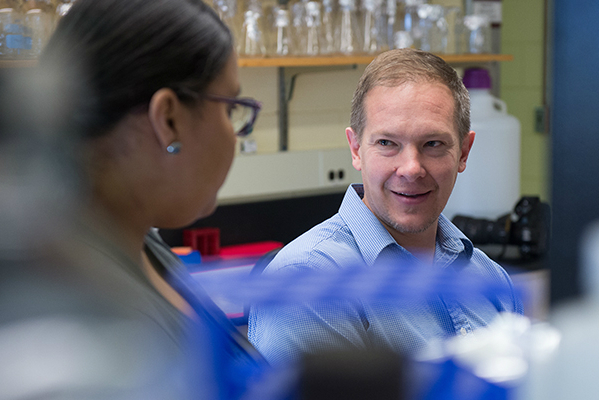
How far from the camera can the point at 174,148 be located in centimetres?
45

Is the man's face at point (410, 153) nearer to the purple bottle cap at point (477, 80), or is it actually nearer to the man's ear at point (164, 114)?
the man's ear at point (164, 114)

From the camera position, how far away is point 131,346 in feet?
0.93

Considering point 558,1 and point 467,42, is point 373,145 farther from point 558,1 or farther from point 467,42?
point 467,42

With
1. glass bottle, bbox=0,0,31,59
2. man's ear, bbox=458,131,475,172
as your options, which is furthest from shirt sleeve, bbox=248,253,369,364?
glass bottle, bbox=0,0,31,59

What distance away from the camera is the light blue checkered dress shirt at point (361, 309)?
360 millimetres

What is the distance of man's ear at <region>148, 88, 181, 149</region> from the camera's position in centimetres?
44

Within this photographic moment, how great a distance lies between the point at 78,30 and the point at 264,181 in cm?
237

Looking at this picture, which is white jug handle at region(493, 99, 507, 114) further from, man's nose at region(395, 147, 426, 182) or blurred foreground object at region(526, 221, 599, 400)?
blurred foreground object at region(526, 221, 599, 400)

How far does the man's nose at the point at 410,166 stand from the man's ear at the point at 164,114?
0.54m

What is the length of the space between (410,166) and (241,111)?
0.47 meters

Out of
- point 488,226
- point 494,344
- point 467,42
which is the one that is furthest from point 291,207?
point 494,344

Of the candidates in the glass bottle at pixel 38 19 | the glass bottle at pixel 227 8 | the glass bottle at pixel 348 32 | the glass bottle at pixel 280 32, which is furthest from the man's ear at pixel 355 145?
the glass bottle at pixel 348 32

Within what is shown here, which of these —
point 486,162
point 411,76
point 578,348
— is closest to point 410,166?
point 411,76

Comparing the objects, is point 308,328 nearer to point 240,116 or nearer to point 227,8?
point 240,116
